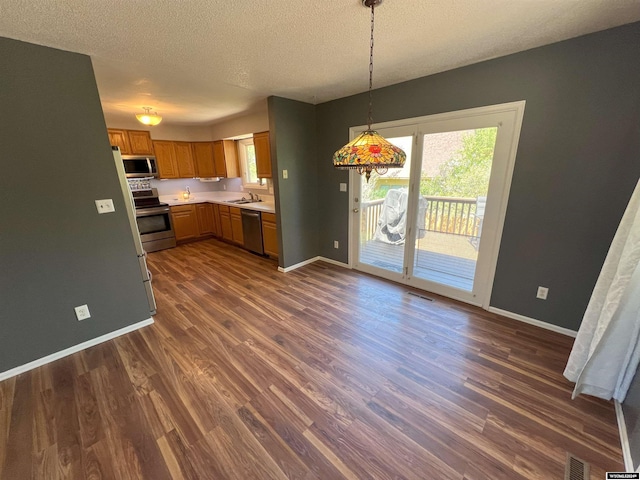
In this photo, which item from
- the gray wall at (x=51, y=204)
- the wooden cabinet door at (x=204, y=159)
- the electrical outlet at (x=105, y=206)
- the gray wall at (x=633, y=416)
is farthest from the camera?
the wooden cabinet door at (x=204, y=159)

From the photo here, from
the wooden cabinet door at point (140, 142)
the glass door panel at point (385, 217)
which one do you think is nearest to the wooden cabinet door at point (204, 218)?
the wooden cabinet door at point (140, 142)

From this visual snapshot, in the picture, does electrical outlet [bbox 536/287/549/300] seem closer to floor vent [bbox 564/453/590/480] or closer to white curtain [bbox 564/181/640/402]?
white curtain [bbox 564/181/640/402]

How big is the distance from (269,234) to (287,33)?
9.18 feet

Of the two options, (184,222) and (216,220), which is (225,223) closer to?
(216,220)

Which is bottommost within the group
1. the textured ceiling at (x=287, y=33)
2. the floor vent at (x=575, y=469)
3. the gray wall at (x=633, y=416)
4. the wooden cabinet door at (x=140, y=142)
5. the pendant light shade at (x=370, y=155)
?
the floor vent at (x=575, y=469)

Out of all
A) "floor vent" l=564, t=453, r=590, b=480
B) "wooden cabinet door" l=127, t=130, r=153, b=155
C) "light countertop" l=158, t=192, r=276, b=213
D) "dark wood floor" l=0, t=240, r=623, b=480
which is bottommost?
"dark wood floor" l=0, t=240, r=623, b=480

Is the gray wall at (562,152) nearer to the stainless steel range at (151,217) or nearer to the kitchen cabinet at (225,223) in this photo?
the kitchen cabinet at (225,223)

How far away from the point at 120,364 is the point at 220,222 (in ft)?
11.7

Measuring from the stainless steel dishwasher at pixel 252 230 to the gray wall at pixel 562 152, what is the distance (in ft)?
9.41

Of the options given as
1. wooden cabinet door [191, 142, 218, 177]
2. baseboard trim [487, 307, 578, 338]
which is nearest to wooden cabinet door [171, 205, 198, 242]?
wooden cabinet door [191, 142, 218, 177]

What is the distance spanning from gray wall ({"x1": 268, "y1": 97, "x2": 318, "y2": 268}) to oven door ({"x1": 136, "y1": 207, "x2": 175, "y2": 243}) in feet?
8.39

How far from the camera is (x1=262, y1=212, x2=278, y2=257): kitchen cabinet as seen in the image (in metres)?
3.98

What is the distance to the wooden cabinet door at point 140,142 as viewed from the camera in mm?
4469

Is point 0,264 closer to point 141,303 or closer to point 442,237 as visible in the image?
point 141,303
